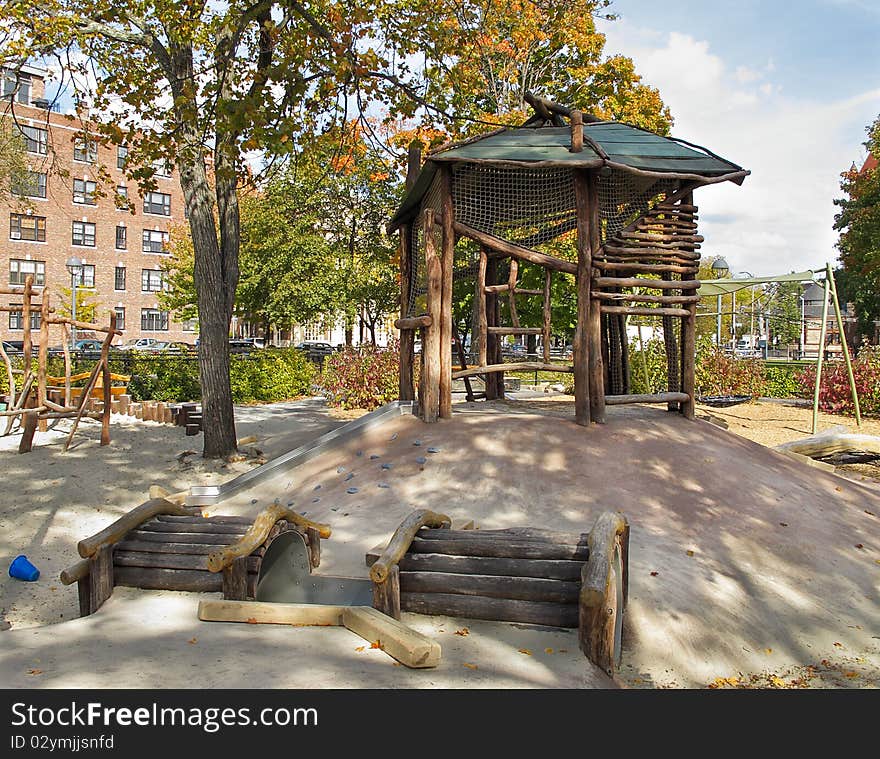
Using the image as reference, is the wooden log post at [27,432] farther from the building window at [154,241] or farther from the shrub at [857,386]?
the building window at [154,241]

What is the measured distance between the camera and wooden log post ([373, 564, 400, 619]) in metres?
4.26

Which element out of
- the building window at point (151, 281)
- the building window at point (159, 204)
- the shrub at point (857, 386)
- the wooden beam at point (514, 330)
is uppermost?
the building window at point (159, 204)

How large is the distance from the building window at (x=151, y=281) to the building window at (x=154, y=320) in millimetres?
1430

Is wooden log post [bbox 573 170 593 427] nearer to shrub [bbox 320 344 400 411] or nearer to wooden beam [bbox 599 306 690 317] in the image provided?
wooden beam [bbox 599 306 690 317]

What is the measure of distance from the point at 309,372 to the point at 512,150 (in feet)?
46.1

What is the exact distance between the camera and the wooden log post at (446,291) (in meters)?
8.45

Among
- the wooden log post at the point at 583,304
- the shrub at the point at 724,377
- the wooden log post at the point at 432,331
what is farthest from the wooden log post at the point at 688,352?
the shrub at the point at 724,377

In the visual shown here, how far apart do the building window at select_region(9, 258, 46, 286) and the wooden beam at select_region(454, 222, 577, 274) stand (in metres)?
42.8

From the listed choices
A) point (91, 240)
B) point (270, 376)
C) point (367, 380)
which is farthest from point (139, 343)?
point (367, 380)

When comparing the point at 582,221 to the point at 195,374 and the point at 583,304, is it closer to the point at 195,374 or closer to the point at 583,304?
the point at 583,304

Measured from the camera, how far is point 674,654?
163 inches

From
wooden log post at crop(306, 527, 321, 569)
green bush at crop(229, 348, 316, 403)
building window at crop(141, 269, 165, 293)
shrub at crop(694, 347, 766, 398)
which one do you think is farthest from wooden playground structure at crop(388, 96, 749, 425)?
building window at crop(141, 269, 165, 293)
